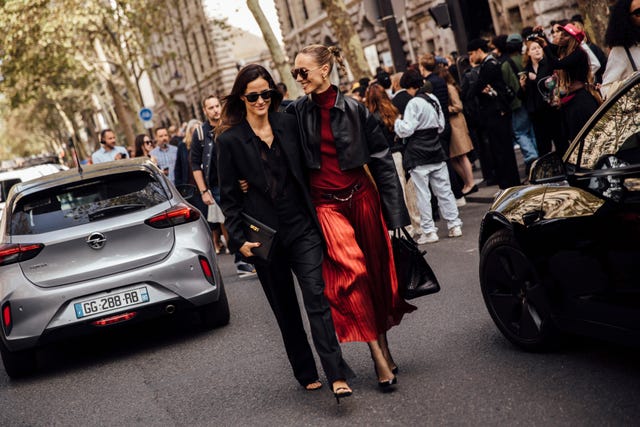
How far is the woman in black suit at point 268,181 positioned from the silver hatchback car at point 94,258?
224 centimetres

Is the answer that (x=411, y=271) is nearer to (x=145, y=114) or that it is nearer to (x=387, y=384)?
(x=387, y=384)

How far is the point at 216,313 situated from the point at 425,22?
2293 centimetres

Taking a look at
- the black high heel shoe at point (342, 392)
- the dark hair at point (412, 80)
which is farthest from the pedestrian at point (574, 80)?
the black high heel shoe at point (342, 392)

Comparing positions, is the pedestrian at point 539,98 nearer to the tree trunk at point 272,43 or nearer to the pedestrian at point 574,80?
the pedestrian at point 574,80

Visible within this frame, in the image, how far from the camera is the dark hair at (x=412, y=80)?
33.7 ft

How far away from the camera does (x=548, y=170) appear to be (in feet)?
16.2

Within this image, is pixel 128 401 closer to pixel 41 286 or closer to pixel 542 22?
pixel 41 286

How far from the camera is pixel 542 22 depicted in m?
22.9

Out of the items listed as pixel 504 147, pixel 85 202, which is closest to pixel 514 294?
pixel 85 202

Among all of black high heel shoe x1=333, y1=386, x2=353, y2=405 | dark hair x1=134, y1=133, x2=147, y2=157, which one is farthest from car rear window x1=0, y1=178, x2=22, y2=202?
black high heel shoe x1=333, y1=386, x2=353, y2=405

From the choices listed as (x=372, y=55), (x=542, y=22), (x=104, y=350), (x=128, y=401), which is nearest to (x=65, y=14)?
(x=372, y=55)

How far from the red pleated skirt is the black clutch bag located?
0.29 metres

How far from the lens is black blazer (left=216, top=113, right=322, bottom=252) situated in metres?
5.03

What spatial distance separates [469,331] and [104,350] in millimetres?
3315
